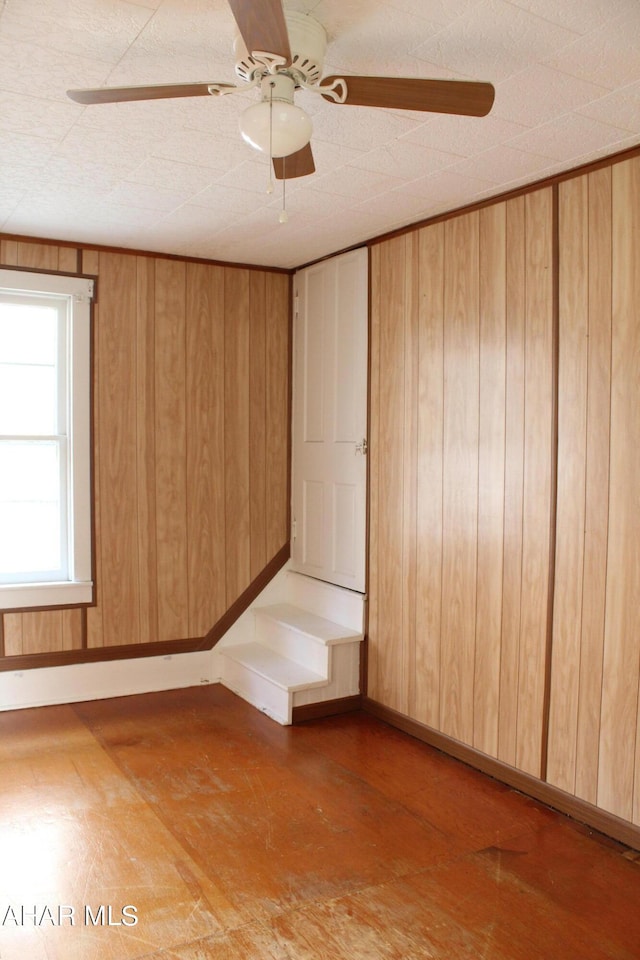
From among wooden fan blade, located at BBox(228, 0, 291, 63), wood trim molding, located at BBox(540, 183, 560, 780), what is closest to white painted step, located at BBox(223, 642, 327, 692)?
wood trim molding, located at BBox(540, 183, 560, 780)

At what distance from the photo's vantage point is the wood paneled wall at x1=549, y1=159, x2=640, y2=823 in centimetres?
285

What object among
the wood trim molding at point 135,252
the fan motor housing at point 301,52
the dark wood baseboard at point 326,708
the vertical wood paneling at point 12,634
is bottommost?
the dark wood baseboard at point 326,708

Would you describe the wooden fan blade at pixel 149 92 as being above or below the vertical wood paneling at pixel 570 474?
above

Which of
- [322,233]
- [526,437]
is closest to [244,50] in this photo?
[526,437]

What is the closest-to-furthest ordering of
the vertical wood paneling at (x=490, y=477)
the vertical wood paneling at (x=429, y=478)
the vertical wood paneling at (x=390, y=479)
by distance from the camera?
the vertical wood paneling at (x=490, y=477) < the vertical wood paneling at (x=429, y=478) < the vertical wood paneling at (x=390, y=479)

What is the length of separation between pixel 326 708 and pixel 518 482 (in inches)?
67.3

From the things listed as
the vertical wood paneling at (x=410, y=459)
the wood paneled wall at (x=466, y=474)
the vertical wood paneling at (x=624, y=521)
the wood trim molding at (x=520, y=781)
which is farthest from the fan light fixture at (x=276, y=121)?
the wood trim molding at (x=520, y=781)

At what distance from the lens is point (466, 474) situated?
3621 millimetres

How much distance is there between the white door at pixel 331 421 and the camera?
438 cm

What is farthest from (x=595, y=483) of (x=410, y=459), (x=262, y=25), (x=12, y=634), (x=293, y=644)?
(x=12, y=634)

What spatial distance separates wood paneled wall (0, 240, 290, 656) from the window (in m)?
0.08

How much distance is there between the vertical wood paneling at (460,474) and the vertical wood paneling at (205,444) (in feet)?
5.25

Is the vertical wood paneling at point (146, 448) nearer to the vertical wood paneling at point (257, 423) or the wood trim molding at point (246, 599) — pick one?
the wood trim molding at point (246, 599)

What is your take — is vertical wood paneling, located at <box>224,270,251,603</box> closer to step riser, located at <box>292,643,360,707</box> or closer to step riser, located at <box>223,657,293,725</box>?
step riser, located at <box>223,657,293,725</box>
